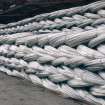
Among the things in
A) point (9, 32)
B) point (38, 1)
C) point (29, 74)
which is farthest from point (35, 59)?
point (38, 1)

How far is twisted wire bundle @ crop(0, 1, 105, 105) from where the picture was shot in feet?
2.41

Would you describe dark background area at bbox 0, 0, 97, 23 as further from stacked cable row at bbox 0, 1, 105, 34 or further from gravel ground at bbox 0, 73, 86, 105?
gravel ground at bbox 0, 73, 86, 105

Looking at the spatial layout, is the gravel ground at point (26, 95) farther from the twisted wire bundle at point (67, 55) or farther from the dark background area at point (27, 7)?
the dark background area at point (27, 7)

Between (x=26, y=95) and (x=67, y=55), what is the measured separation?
0.54 feet

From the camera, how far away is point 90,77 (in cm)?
73

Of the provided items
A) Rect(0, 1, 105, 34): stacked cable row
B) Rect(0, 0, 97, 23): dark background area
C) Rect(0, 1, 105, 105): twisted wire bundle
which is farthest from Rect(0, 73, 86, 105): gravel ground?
A: Rect(0, 0, 97, 23): dark background area

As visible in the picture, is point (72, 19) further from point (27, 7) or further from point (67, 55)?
point (27, 7)

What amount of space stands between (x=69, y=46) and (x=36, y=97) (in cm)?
17

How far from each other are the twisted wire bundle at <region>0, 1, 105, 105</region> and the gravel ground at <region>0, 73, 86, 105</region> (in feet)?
0.06

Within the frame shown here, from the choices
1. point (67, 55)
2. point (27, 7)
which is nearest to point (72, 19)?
point (67, 55)

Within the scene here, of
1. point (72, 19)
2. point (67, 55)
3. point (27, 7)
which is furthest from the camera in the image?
point (27, 7)

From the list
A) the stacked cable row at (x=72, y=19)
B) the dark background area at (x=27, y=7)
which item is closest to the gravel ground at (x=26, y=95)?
the stacked cable row at (x=72, y=19)

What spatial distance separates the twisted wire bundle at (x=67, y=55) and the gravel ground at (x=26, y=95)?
2 cm

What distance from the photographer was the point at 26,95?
861mm
